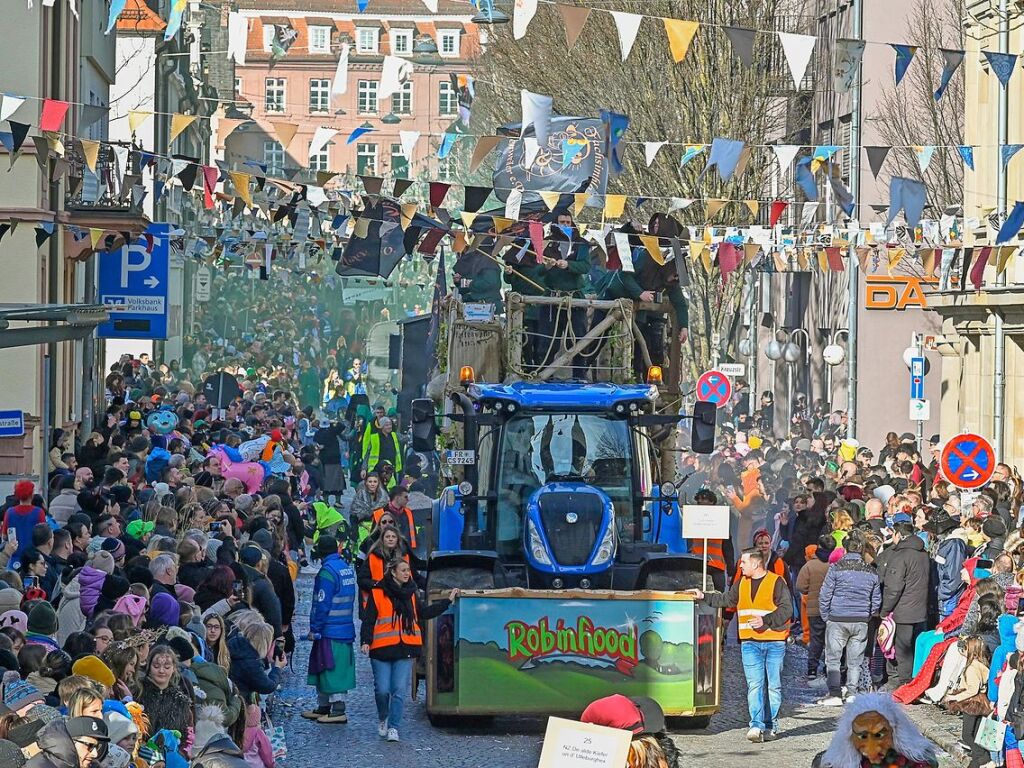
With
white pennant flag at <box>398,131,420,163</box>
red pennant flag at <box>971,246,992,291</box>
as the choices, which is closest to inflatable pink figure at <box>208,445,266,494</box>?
white pennant flag at <box>398,131,420,163</box>

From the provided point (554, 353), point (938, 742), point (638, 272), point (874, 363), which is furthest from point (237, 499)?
point (874, 363)

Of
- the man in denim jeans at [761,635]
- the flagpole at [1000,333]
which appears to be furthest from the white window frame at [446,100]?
the man in denim jeans at [761,635]

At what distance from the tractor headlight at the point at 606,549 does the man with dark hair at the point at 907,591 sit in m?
Result: 2.77

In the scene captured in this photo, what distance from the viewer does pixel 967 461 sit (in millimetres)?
20828

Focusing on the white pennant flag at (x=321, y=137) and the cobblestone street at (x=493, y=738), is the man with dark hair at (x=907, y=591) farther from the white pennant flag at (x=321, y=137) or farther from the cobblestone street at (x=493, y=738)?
the white pennant flag at (x=321, y=137)

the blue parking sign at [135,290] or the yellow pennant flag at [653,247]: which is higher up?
the yellow pennant flag at [653,247]

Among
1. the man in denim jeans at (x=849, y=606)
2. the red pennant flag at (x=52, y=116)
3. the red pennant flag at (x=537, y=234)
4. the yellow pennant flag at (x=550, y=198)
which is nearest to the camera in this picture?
the man in denim jeans at (x=849, y=606)

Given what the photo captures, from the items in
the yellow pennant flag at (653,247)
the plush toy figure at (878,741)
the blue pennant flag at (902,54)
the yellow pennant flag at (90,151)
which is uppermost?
the blue pennant flag at (902,54)

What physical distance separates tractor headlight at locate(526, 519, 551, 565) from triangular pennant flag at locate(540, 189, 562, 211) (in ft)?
26.8

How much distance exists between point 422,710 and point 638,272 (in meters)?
7.00

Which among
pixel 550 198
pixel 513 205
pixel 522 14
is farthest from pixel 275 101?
pixel 522 14

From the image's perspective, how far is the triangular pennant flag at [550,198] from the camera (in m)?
23.2

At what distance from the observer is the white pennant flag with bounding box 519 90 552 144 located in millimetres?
20008

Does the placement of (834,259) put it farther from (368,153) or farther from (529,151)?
(368,153)
